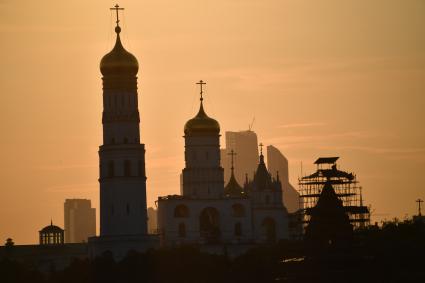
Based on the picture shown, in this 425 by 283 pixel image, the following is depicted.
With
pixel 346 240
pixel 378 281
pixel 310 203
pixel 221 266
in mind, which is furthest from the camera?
pixel 310 203

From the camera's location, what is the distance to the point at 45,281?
18788cm

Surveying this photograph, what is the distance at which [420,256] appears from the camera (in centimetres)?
16588

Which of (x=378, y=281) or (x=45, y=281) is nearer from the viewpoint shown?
(x=378, y=281)

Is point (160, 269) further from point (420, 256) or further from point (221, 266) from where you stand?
point (420, 256)

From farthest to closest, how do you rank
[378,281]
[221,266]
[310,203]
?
[310,203], [221,266], [378,281]

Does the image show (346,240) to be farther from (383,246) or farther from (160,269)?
(160,269)

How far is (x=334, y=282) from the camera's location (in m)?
163

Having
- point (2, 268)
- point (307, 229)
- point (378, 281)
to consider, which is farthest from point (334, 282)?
point (2, 268)

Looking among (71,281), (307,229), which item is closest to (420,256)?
(307,229)

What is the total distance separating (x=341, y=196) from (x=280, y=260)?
8.95 m

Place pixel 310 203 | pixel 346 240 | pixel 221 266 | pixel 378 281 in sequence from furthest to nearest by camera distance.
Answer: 1. pixel 310 203
2. pixel 221 266
3. pixel 346 240
4. pixel 378 281

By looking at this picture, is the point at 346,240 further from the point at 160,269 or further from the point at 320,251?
the point at 160,269

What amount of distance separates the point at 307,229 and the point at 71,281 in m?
16.9

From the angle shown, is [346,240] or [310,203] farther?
[310,203]
